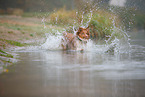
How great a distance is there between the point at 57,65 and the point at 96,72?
150 cm

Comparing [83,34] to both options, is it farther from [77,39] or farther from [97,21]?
[97,21]

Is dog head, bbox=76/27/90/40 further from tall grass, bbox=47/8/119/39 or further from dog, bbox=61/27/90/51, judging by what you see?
tall grass, bbox=47/8/119/39

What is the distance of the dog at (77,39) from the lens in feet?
39.9

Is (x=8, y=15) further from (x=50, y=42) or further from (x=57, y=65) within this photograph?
(x=57, y=65)

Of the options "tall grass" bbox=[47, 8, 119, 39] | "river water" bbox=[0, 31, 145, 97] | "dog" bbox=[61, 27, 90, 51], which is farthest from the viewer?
"tall grass" bbox=[47, 8, 119, 39]

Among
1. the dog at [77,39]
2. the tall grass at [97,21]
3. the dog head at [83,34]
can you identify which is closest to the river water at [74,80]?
the dog at [77,39]

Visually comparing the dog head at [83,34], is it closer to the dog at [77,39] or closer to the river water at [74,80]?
the dog at [77,39]

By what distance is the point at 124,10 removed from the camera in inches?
714

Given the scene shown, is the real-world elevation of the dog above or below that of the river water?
above

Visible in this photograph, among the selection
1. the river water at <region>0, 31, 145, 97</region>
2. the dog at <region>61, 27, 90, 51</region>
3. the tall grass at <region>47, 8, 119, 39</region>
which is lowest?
the river water at <region>0, 31, 145, 97</region>

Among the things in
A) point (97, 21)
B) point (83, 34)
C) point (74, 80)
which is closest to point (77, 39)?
point (83, 34)

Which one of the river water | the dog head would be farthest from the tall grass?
the river water

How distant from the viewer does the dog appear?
12.2 metres

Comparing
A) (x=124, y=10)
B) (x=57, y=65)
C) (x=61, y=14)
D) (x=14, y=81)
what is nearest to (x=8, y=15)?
(x=61, y=14)
